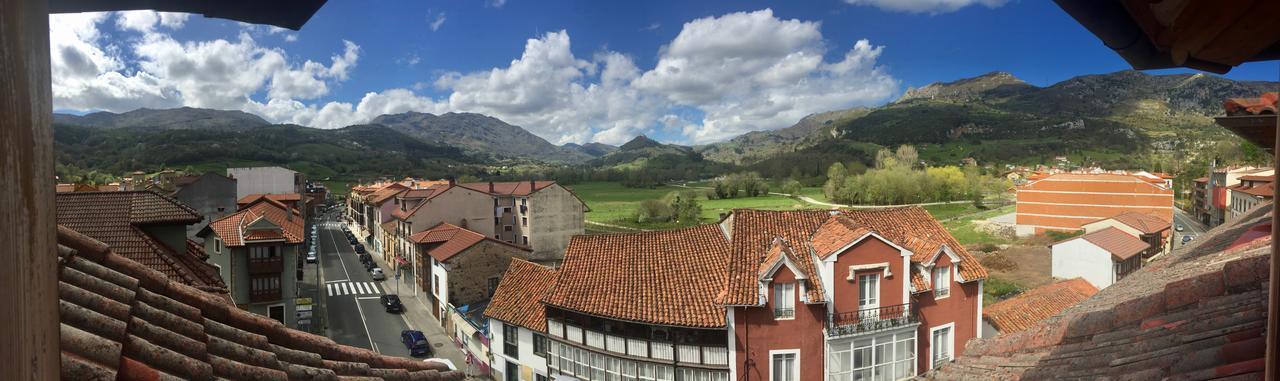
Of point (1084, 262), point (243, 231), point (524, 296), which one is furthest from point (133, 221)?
point (1084, 262)

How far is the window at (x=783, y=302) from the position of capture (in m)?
16.1

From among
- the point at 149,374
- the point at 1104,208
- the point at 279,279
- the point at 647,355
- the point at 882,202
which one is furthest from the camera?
the point at 882,202

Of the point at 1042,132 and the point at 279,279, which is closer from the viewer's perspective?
the point at 279,279

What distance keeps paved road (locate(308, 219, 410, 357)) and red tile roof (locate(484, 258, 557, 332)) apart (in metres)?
7.83

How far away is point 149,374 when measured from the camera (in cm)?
195

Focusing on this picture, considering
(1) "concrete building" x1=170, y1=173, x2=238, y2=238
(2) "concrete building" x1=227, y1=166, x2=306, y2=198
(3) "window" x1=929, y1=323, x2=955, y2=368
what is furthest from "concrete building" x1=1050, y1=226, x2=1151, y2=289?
(2) "concrete building" x1=227, y1=166, x2=306, y2=198

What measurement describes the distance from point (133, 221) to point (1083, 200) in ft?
228

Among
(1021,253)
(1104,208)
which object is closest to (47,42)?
(1021,253)

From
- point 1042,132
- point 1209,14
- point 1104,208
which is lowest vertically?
point 1104,208

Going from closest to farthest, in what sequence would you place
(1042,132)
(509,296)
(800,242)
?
(800,242)
(509,296)
(1042,132)

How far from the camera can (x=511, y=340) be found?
21.3 metres

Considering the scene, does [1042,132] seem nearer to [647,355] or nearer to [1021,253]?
[1021,253]

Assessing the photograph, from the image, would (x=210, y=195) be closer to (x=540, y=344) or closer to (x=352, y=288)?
(x=352, y=288)

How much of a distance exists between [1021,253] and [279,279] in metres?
53.8
